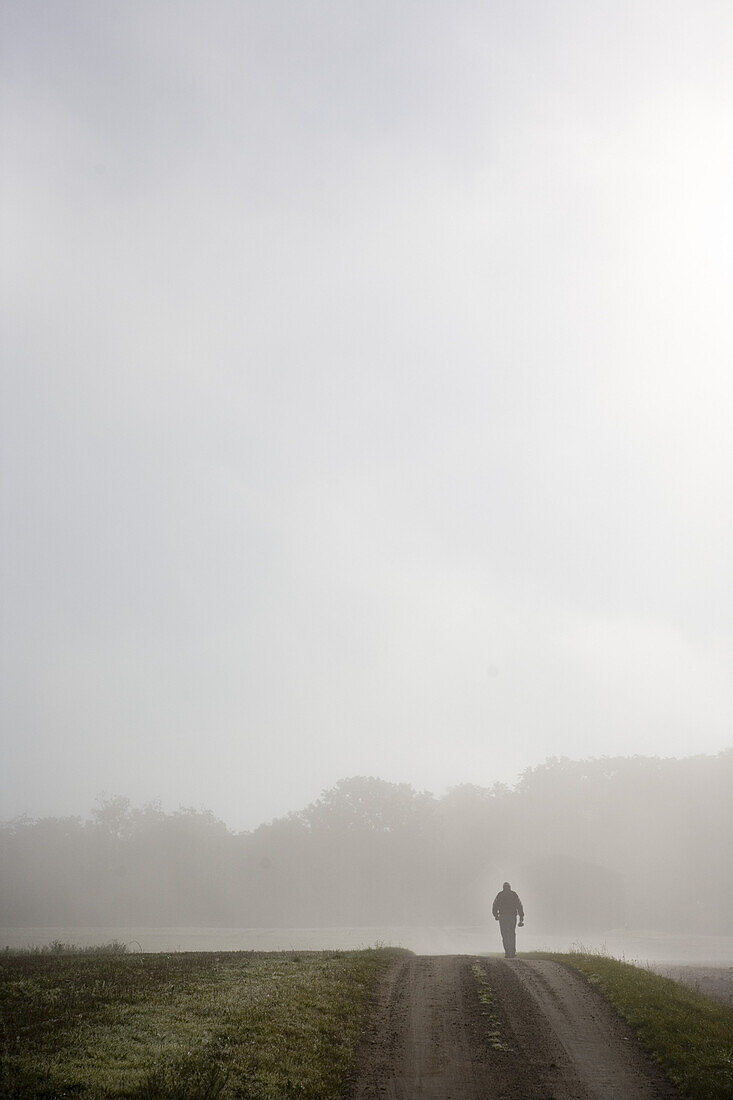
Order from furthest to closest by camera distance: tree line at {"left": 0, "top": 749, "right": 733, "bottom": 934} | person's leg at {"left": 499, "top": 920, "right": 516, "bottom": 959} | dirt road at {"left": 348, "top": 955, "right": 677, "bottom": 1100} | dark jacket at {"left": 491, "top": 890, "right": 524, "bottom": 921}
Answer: tree line at {"left": 0, "top": 749, "right": 733, "bottom": 934} < dark jacket at {"left": 491, "top": 890, "right": 524, "bottom": 921} < person's leg at {"left": 499, "top": 920, "right": 516, "bottom": 959} < dirt road at {"left": 348, "top": 955, "right": 677, "bottom": 1100}

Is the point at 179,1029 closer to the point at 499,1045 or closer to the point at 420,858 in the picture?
the point at 499,1045

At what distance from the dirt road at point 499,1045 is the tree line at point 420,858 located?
213 ft

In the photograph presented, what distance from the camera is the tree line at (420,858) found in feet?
261

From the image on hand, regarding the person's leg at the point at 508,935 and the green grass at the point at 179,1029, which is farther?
the person's leg at the point at 508,935

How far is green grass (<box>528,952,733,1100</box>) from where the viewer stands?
1176 cm

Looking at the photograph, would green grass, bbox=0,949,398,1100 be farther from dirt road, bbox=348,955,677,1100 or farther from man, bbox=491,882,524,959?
man, bbox=491,882,524,959

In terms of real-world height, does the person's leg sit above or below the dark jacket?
below

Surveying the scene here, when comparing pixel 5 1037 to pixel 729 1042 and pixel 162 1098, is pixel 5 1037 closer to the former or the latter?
pixel 162 1098

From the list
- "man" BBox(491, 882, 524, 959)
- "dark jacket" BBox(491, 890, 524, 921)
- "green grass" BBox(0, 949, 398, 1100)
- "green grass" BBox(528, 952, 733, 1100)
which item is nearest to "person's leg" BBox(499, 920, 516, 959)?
"man" BBox(491, 882, 524, 959)

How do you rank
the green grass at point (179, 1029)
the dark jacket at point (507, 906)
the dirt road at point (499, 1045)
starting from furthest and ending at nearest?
the dark jacket at point (507, 906) → the dirt road at point (499, 1045) → the green grass at point (179, 1029)

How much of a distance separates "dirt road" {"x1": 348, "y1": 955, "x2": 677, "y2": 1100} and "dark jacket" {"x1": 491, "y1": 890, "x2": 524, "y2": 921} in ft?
29.7

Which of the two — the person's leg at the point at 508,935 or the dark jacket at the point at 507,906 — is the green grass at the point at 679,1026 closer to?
the dark jacket at the point at 507,906

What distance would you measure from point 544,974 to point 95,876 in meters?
110

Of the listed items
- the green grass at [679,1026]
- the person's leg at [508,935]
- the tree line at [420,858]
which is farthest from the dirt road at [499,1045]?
the tree line at [420,858]
